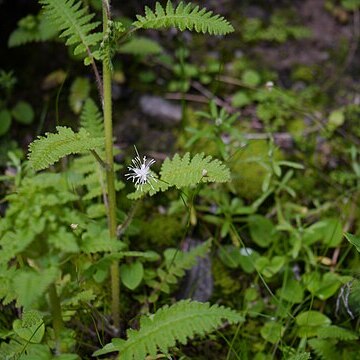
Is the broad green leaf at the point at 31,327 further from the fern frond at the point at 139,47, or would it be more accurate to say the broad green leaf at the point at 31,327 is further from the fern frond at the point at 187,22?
the fern frond at the point at 139,47

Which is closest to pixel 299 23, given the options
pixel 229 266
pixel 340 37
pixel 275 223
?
pixel 340 37

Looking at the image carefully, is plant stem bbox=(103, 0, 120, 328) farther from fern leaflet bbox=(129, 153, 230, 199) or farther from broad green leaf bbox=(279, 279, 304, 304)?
broad green leaf bbox=(279, 279, 304, 304)

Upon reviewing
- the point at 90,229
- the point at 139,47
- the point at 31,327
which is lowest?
the point at 31,327

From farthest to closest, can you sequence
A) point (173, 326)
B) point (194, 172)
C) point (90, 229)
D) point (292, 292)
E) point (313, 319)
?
point (292, 292) → point (313, 319) → point (90, 229) → point (194, 172) → point (173, 326)

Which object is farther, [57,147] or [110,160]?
[110,160]

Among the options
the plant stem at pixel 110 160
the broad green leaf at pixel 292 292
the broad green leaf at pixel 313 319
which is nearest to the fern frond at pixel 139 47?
the plant stem at pixel 110 160

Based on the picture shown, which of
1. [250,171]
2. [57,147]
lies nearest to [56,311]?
[57,147]

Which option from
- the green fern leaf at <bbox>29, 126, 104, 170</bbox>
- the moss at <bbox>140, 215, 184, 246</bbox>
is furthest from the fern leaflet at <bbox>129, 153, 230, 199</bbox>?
the moss at <bbox>140, 215, 184, 246</bbox>

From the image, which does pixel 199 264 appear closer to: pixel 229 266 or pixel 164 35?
pixel 229 266

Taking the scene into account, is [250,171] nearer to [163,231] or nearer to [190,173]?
[163,231]
